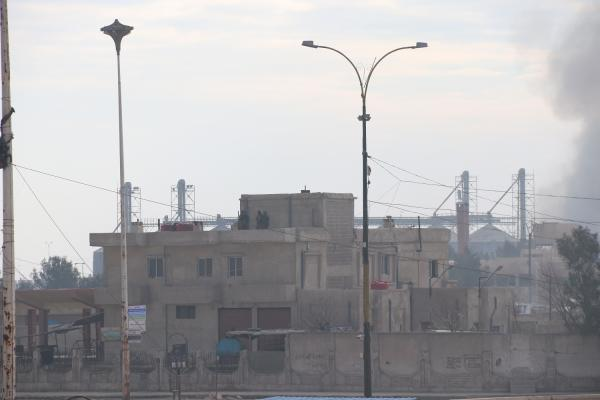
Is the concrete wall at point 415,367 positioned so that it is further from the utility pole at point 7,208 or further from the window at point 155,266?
the utility pole at point 7,208

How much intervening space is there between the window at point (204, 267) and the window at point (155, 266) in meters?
2.04

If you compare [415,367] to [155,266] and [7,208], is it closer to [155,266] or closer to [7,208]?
[155,266]

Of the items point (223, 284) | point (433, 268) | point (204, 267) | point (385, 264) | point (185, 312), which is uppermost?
point (385, 264)

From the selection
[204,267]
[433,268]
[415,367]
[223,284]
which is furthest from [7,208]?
[433,268]

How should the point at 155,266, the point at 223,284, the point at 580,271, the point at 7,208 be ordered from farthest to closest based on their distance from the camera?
the point at 155,266 < the point at 223,284 < the point at 580,271 < the point at 7,208

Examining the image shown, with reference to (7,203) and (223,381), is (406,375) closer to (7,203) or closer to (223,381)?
(223,381)

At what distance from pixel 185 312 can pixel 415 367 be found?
52.2 feet

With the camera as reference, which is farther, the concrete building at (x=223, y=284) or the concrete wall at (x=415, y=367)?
the concrete building at (x=223, y=284)

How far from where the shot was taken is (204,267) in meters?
69.9

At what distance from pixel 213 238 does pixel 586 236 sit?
1922 cm

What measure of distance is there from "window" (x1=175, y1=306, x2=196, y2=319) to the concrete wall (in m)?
9.04

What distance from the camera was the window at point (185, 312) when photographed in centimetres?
6906

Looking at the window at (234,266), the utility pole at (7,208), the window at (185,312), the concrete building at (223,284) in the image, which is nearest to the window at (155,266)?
the concrete building at (223,284)

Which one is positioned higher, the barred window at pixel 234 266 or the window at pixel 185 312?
the barred window at pixel 234 266
